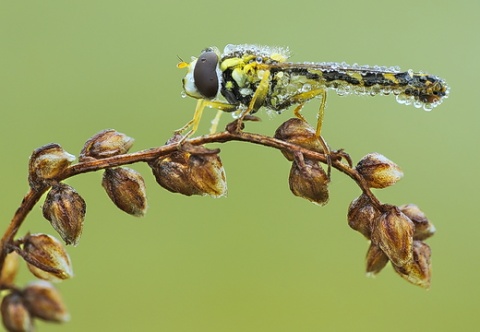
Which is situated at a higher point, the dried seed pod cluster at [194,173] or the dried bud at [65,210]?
the dried seed pod cluster at [194,173]

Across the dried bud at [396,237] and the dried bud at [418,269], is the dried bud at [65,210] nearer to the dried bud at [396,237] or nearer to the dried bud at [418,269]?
the dried bud at [396,237]

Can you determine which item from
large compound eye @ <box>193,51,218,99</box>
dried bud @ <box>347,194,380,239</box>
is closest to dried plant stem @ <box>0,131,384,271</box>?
dried bud @ <box>347,194,380,239</box>

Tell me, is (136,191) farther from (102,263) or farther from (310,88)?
(102,263)

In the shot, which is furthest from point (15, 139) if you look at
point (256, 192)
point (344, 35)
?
point (344, 35)

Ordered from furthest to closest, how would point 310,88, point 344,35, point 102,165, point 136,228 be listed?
1. point 344,35
2. point 136,228
3. point 310,88
4. point 102,165

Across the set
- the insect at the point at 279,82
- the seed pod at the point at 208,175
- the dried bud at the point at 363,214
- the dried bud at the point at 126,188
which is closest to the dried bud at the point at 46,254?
the dried bud at the point at 126,188

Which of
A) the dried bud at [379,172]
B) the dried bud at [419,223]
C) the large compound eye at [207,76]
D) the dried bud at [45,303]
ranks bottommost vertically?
the dried bud at [45,303]
